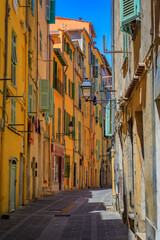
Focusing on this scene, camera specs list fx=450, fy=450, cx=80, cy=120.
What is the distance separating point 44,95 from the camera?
21.6m

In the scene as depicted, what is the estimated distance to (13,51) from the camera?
49.9 feet

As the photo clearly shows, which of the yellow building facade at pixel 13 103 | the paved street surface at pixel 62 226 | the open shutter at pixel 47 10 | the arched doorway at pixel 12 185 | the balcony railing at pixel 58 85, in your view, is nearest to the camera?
the paved street surface at pixel 62 226

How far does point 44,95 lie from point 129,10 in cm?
1361

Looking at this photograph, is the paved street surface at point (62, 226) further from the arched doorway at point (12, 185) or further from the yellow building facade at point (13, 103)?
the yellow building facade at point (13, 103)

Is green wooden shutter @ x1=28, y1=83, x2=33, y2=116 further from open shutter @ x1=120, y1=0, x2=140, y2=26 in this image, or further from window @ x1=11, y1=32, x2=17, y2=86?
open shutter @ x1=120, y1=0, x2=140, y2=26

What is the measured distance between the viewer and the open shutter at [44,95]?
2158cm

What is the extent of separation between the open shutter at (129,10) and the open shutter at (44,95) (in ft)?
43.3

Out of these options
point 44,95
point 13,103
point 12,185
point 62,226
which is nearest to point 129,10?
point 62,226

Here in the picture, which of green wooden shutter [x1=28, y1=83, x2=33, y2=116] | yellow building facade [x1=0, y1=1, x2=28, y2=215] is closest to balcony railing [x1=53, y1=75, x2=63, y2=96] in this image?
green wooden shutter [x1=28, y1=83, x2=33, y2=116]

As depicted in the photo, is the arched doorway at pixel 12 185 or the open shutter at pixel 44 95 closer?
the arched doorway at pixel 12 185

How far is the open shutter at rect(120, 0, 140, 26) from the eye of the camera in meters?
8.01

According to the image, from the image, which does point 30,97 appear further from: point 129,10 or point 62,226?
point 129,10

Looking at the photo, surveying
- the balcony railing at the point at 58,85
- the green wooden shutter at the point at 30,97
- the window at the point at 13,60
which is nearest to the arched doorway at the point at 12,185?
the window at the point at 13,60

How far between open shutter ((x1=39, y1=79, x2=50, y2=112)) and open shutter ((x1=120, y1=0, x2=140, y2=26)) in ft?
43.3
